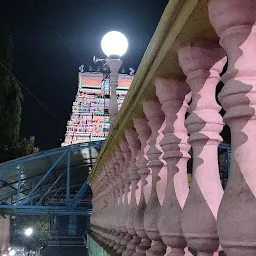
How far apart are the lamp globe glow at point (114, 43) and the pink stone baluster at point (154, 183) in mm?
4006

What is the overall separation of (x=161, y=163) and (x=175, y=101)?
0.37 metres

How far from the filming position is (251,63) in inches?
50.9

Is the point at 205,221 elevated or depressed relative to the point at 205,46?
depressed

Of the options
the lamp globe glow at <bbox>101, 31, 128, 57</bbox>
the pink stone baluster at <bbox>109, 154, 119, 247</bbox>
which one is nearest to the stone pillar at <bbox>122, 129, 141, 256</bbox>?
the pink stone baluster at <bbox>109, 154, 119, 247</bbox>

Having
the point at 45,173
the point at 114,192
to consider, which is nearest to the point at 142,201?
the point at 114,192

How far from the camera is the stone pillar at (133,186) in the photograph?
Answer: 9.17 ft

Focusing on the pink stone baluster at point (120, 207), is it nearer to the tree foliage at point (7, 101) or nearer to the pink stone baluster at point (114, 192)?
the pink stone baluster at point (114, 192)

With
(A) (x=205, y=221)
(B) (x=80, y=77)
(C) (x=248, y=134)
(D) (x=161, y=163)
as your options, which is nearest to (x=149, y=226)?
(D) (x=161, y=163)

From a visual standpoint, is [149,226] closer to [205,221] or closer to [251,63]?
[205,221]

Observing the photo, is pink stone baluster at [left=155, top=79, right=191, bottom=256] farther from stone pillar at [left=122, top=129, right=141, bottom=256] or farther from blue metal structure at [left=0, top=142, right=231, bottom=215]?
blue metal structure at [left=0, top=142, right=231, bottom=215]

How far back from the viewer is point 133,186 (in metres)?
2.94

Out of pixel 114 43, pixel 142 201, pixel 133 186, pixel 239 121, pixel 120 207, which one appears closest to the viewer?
pixel 239 121

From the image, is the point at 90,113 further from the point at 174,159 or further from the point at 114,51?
the point at 174,159

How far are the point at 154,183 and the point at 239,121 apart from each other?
1.03 meters
